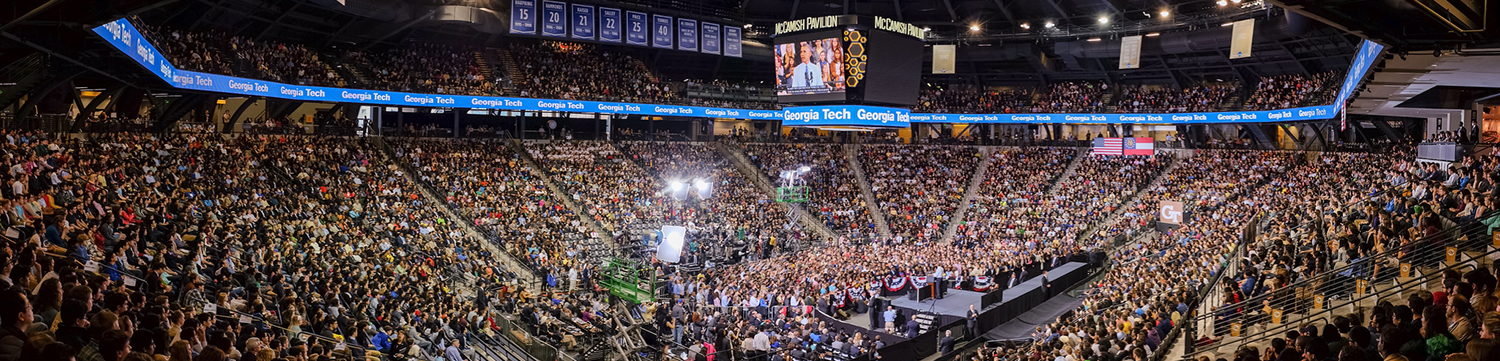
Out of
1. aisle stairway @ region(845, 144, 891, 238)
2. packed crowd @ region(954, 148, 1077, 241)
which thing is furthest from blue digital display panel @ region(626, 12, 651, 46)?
packed crowd @ region(954, 148, 1077, 241)

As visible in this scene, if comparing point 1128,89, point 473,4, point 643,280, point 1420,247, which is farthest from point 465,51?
point 1420,247

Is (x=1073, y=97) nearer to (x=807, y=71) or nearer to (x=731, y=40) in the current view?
(x=731, y=40)

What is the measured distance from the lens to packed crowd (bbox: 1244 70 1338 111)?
32.9m

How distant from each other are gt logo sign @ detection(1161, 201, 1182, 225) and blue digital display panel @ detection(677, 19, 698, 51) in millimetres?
20470

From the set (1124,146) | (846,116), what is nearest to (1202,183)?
(1124,146)

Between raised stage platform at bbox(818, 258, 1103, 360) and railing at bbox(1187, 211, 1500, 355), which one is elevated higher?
railing at bbox(1187, 211, 1500, 355)

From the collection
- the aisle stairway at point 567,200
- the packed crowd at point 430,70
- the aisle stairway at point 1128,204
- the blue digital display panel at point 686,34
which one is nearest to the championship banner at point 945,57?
the aisle stairway at point 1128,204

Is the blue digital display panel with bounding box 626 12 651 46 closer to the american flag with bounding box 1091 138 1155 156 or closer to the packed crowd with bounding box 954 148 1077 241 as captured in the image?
the packed crowd with bounding box 954 148 1077 241

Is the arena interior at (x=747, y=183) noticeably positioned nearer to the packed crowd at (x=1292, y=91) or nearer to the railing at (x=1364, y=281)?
the railing at (x=1364, y=281)

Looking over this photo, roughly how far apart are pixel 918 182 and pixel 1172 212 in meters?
14.0

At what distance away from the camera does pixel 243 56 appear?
92.4 ft

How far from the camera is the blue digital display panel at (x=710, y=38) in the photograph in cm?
3994

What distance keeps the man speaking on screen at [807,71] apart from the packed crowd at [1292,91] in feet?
61.0

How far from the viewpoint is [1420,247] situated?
418 inches
